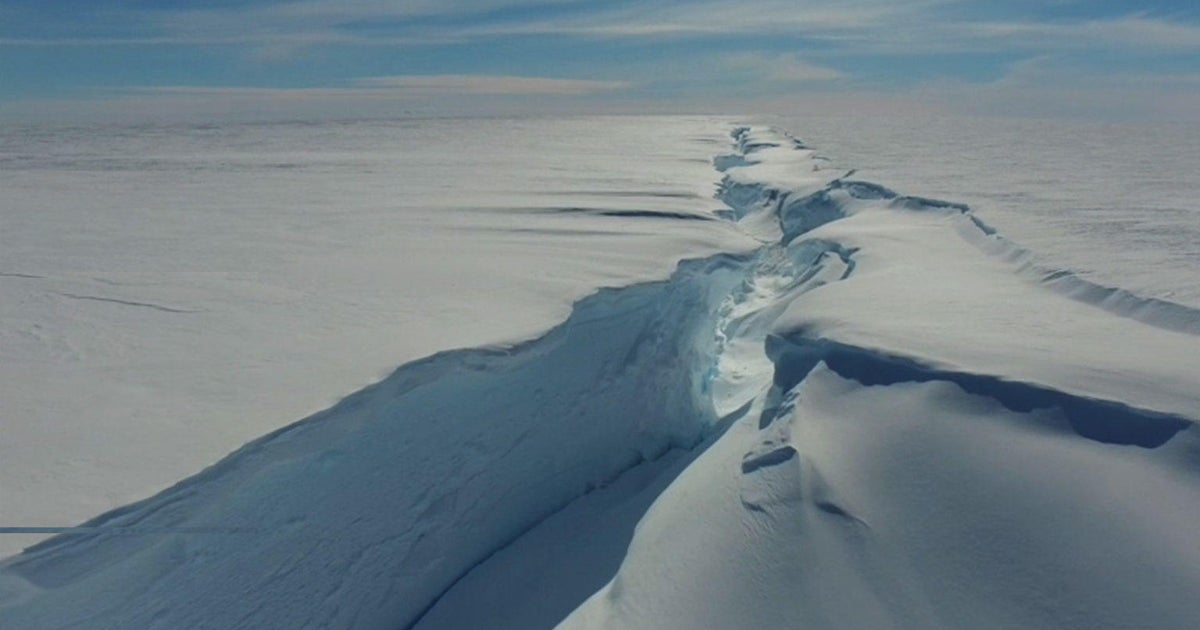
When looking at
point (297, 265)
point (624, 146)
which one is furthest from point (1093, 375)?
point (624, 146)

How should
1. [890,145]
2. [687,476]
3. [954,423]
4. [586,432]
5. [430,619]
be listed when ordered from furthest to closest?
[890,145], [586,432], [687,476], [430,619], [954,423]

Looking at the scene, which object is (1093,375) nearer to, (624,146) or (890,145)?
(890,145)

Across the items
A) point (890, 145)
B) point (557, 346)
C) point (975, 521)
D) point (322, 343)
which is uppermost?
point (322, 343)

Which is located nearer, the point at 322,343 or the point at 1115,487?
the point at 1115,487

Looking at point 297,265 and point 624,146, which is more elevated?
point 297,265

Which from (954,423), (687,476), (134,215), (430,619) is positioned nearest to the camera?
(954,423)

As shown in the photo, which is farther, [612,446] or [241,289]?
[612,446]

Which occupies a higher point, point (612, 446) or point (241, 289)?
point (241, 289)
